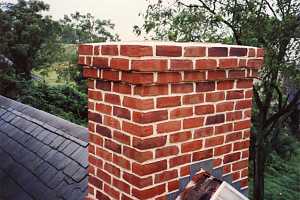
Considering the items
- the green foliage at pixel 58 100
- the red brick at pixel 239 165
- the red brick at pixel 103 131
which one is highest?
the red brick at pixel 103 131

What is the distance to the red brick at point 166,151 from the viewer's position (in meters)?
1.84

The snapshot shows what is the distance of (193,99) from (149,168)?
0.48 meters

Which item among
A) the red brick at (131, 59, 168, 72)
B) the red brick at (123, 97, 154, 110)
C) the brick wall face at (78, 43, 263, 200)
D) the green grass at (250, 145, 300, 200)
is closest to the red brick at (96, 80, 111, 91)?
the brick wall face at (78, 43, 263, 200)

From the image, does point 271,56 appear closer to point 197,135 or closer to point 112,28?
→ point 197,135

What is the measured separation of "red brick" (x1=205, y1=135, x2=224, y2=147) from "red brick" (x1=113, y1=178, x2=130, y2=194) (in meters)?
0.56

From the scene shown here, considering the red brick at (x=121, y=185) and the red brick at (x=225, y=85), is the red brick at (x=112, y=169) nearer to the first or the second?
the red brick at (x=121, y=185)

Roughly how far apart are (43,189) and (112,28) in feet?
58.5

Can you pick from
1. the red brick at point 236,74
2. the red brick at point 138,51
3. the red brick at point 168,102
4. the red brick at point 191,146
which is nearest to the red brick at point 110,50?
the red brick at point 138,51

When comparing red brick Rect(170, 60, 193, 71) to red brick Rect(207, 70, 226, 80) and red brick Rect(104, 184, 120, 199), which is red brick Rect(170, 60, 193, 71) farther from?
red brick Rect(104, 184, 120, 199)

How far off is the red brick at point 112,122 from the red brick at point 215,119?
549 millimetres

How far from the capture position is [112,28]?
67.3 ft

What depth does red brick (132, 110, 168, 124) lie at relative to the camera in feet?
5.72

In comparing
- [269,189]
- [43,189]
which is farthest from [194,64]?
[269,189]

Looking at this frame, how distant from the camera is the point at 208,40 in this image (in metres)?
9.62
